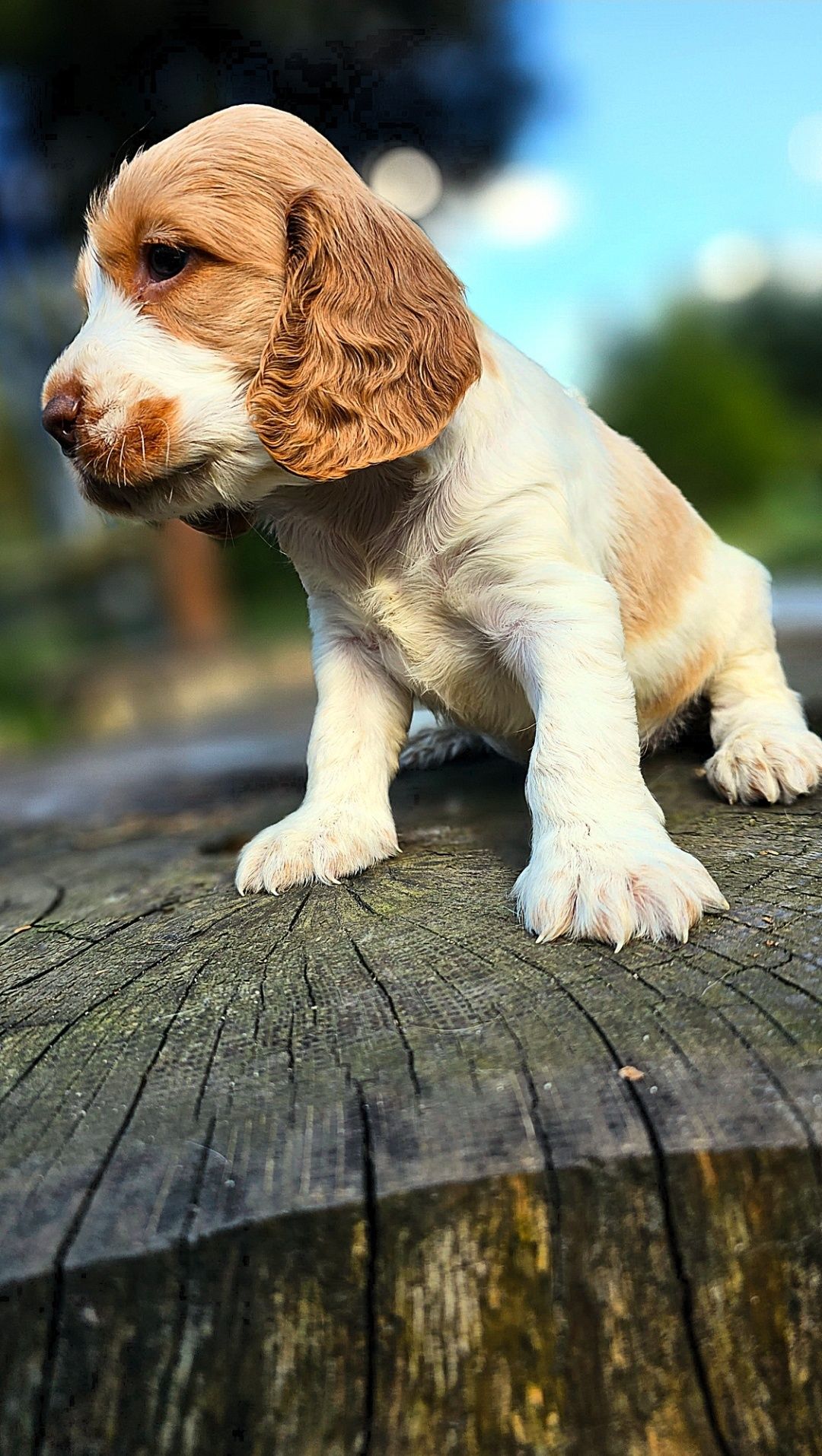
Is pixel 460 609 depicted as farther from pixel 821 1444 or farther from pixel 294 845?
pixel 821 1444

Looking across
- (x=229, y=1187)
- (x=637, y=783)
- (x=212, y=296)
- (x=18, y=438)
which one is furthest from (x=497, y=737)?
(x=18, y=438)

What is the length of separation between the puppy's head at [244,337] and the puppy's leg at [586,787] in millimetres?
432

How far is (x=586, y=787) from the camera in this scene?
84.7 inches

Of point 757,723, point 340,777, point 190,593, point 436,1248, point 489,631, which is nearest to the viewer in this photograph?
point 436,1248

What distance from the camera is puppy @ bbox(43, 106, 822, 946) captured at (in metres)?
2.11

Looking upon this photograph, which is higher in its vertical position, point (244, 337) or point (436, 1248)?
point (244, 337)

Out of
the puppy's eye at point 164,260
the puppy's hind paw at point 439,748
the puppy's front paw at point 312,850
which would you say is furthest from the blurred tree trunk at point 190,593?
the puppy's eye at point 164,260

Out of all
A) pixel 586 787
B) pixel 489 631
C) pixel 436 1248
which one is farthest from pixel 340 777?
pixel 436 1248

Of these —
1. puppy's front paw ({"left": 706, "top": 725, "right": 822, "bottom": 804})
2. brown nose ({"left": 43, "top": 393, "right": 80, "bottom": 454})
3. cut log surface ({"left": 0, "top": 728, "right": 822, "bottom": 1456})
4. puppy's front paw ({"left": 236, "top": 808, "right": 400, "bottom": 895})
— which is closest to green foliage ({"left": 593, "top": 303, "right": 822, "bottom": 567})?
puppy's front paw ({"left": 706, "top": 725, "right": 822, "bottom": 804})

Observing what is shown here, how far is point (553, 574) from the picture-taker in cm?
235

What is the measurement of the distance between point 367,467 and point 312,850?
79 centimetres

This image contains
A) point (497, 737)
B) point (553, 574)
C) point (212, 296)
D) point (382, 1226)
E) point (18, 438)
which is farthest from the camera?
point (18, 438)

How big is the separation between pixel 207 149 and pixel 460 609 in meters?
0.98

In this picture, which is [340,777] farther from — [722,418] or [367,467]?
[722,418]
